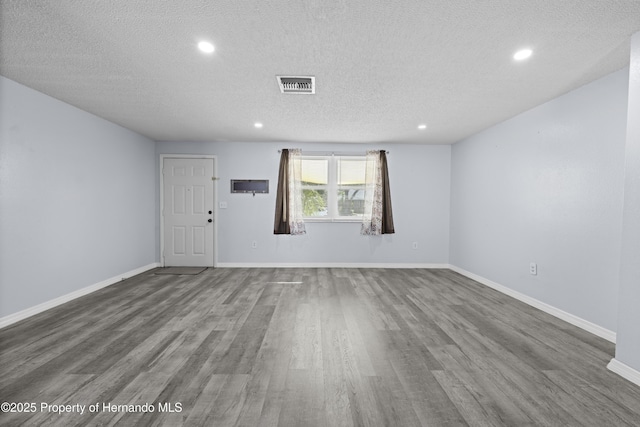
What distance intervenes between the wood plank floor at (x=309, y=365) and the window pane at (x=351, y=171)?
2.62 meters

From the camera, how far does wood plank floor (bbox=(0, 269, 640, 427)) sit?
57.6 inches

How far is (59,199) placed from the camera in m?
3.14

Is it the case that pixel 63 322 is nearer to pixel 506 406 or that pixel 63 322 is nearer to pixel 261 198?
pixel 261 198

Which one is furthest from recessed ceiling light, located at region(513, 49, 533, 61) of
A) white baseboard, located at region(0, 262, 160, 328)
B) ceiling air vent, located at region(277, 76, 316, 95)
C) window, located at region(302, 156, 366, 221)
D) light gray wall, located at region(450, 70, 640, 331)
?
white baseboard, located at region(0, 262, 160, 328)

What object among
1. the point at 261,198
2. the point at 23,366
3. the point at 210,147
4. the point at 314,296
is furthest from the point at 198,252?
the point at 23,366

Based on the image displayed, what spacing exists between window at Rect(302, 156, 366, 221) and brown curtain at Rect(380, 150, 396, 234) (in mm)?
391

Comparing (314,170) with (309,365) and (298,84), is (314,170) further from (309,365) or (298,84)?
(309,365)

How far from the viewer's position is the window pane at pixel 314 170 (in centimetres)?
521

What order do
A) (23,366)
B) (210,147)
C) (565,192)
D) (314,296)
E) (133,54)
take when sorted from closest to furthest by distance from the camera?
(23,366)
(133,54)
(565,192)
(314,296)
(210,147)

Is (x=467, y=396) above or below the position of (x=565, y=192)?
below

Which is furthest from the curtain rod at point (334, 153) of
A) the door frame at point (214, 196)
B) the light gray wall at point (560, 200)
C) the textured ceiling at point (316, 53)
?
the light gray wall at point (560, 200)

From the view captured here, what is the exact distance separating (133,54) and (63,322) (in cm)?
269

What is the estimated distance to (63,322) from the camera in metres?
2.60

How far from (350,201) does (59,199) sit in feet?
14.3
